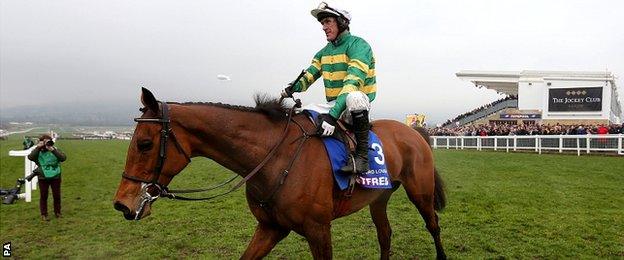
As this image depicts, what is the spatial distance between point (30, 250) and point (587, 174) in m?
13.3

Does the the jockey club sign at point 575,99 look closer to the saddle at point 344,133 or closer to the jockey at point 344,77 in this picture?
the jockey at point 344,77

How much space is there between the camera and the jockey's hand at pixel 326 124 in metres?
3.63

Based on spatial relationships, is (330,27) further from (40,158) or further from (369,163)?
(40,158)

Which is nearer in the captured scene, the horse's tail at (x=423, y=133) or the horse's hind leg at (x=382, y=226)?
the horse's hind leg at (x=382, y=226)

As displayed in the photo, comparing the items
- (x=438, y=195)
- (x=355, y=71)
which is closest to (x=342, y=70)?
(x=355, y=71)

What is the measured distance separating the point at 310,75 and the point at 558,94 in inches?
1400

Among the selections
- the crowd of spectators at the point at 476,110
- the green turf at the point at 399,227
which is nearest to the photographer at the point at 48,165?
the green turf at the point at 399,227

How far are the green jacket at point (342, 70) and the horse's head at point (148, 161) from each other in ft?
4.20

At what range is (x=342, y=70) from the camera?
394cm

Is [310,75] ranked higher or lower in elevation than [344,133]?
higher

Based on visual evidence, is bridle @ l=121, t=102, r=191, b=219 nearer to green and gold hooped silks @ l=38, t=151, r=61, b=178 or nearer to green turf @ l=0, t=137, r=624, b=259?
green turf @ l=0, t=137, r=624, b=259

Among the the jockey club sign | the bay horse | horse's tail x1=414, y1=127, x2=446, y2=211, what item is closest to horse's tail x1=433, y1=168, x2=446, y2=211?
horse's tail x1=414, y1=127, x2=446, y2=211

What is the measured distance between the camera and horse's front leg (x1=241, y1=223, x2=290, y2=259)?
3.61 meters

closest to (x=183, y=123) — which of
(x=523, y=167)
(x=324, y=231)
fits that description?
(x=324, y=231)
